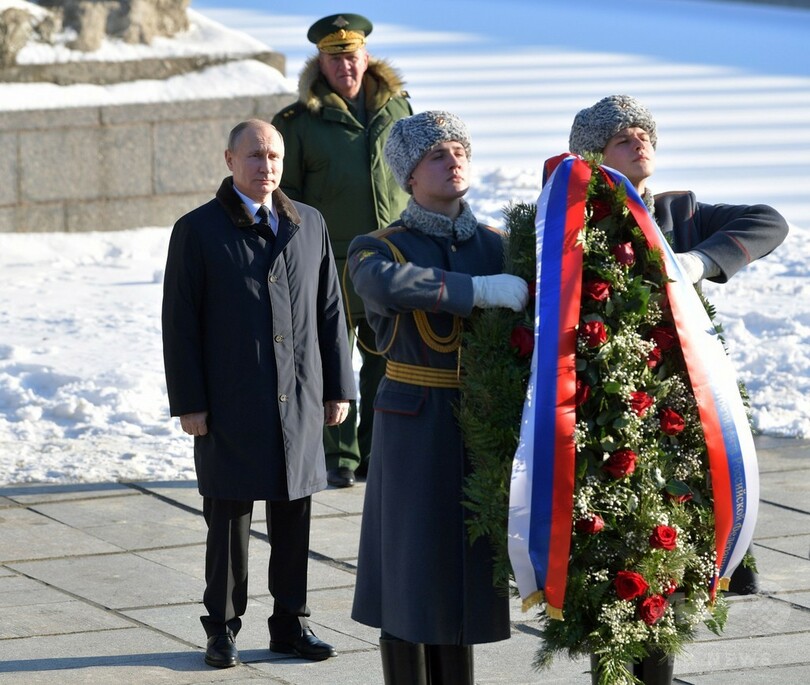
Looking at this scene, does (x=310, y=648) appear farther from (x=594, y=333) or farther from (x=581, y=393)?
(x=594, y=333)

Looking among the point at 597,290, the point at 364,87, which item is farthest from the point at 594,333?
the point at 364,87

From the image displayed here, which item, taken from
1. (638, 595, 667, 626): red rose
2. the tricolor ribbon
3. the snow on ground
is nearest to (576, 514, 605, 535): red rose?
the tricolor ribbon

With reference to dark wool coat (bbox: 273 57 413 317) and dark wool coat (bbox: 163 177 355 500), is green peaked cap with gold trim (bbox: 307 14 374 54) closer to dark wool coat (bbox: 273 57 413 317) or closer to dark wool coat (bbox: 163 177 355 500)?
dark wool coat (bbox: 273 57 413 317)

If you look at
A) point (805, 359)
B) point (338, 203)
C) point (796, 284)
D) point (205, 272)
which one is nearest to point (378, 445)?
point (205, 272)

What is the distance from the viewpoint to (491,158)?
15555 millimetres

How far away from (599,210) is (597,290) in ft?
0.76

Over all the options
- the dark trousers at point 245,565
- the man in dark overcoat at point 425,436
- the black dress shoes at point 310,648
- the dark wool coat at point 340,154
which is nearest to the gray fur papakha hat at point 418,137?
the man in dark overcoat at point 425,436

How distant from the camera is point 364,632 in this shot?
5.20 m

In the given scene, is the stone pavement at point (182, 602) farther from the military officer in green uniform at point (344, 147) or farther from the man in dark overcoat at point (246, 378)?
the military officer in green uniform at point (344, 147)

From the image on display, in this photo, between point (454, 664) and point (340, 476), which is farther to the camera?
point (340, 476)

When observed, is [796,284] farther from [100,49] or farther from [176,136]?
[100,49]

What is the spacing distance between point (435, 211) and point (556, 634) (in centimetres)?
112

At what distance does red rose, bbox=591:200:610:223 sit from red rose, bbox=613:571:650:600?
87 cm

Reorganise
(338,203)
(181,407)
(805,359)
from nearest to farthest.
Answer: (181,407), (338,203), (805,359)
